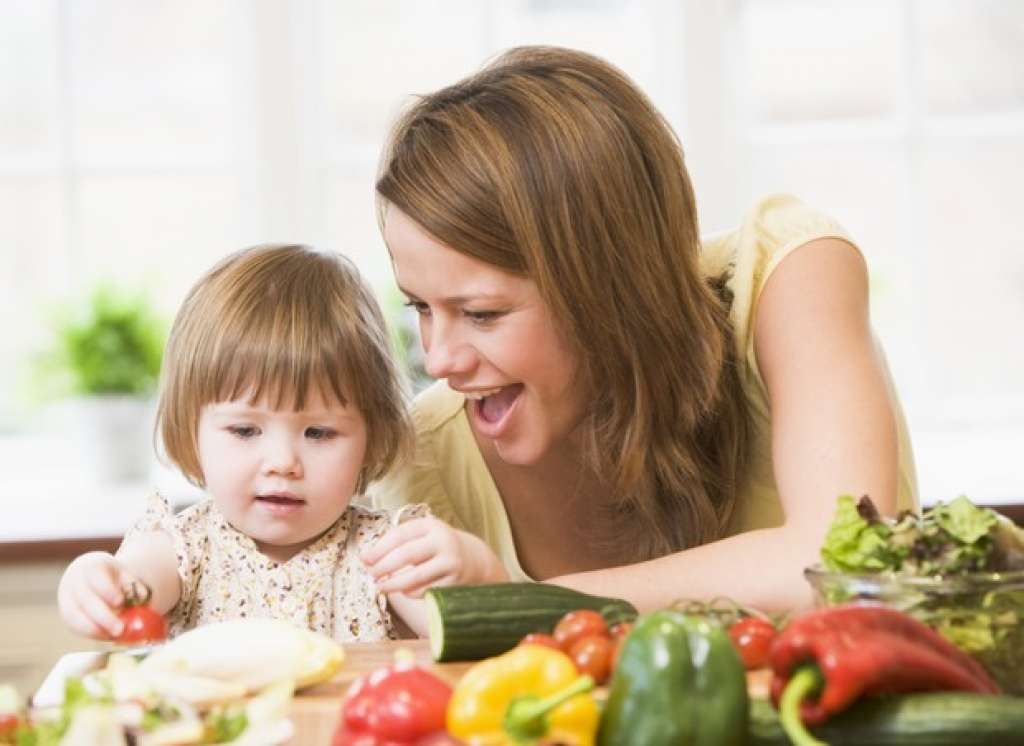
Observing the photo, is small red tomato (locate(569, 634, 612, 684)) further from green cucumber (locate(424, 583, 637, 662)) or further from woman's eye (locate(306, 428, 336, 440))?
woman's eye (locate(306, 428, 336, 440))

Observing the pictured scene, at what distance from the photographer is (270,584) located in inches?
84.0

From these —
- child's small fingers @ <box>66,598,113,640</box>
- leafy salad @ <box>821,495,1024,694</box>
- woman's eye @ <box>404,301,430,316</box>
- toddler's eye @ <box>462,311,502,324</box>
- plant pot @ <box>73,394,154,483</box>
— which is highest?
woman's eye @ <box>404,301,430,316</box>

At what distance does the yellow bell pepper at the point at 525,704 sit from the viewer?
119 cm

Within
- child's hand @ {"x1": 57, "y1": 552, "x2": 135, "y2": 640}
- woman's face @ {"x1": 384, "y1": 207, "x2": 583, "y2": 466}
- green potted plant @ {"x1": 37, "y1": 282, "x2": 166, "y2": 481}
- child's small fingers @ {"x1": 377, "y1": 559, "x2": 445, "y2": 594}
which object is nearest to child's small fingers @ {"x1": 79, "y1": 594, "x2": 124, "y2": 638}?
child's hand @ {"x1": 57, "y1": 552, "x2": 135, "y2": 640}

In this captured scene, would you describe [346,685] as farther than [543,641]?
Yes

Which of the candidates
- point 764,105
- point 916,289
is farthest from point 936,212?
point 764,105

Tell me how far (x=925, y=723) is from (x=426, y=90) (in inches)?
124

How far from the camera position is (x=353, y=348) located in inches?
82.4

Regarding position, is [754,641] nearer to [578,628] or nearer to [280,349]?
[578,628]

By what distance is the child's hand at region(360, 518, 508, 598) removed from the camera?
1740 mm

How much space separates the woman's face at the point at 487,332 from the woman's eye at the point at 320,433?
0.17m

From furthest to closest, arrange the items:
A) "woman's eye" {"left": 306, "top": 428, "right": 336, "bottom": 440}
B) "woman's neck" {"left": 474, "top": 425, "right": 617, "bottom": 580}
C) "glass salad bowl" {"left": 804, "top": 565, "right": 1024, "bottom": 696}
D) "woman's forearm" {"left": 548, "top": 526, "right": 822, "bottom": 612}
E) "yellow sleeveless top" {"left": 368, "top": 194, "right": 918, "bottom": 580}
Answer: "woman's neck" {"left": 474, "top": 425, "right": 617, "bottom": 580}, "yellow sleeveless top" {"left": 368, "top": 194, "right": 918, "bottom": 580}, "woman's eye" {"left": 306, "top": 428, "right": 336, "bottom": 440}, "woman's forearm" {"left": 548, "top": 526, "right": 822, "bottom": 612}, "glass salad bowl" {"left": 804, "top": 565, "right": 1024, "bottom": 696}

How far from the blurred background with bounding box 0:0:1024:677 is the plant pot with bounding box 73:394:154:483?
0.22 metres

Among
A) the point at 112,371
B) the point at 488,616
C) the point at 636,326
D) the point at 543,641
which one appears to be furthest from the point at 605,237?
the point at 112,371
